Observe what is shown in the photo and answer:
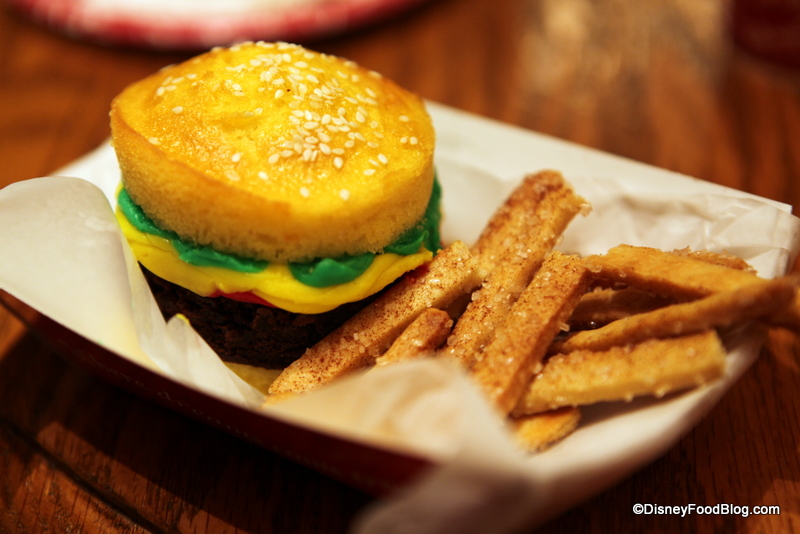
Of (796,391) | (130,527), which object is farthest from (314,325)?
(796,391)

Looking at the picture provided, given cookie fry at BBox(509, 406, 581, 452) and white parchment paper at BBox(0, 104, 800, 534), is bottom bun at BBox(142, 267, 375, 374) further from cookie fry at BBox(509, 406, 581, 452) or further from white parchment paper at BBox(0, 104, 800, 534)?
cookie fry at BBox(509, 406, 581, 452)

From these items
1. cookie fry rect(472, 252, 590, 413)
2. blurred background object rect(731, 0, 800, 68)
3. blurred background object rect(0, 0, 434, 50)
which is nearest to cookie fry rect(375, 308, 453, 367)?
cookie fry rect(472, 252, 590, 413)

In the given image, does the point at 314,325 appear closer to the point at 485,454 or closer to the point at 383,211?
the point at 383,211

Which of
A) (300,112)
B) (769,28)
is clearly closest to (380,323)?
(300,112)

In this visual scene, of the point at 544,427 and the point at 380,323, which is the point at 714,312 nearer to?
the point at 544,427

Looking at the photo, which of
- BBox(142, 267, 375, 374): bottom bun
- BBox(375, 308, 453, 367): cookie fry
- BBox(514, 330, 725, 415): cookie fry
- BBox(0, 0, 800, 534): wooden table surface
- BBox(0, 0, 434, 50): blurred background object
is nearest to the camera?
BBox(514, 330, 725, 415): cookie fry
